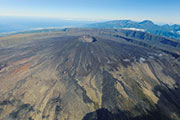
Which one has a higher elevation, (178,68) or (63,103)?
(63,103)

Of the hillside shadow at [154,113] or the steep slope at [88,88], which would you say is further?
the steep slope at [88,88]

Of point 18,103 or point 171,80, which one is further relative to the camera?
point 171,80

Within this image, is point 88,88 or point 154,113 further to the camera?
point 88,88

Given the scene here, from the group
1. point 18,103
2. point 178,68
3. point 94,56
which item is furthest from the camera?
point 94,56

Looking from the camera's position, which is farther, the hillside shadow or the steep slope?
the steep slope

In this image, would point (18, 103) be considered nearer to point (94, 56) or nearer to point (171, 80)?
point (94, 56)

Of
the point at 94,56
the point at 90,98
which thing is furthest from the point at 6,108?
the point at 94,56

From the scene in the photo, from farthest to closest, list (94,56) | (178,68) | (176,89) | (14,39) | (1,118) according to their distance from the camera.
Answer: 1. (14,39)
2. (94,56)
3. (178,68)
4. (176,89)
5. (1,118)
